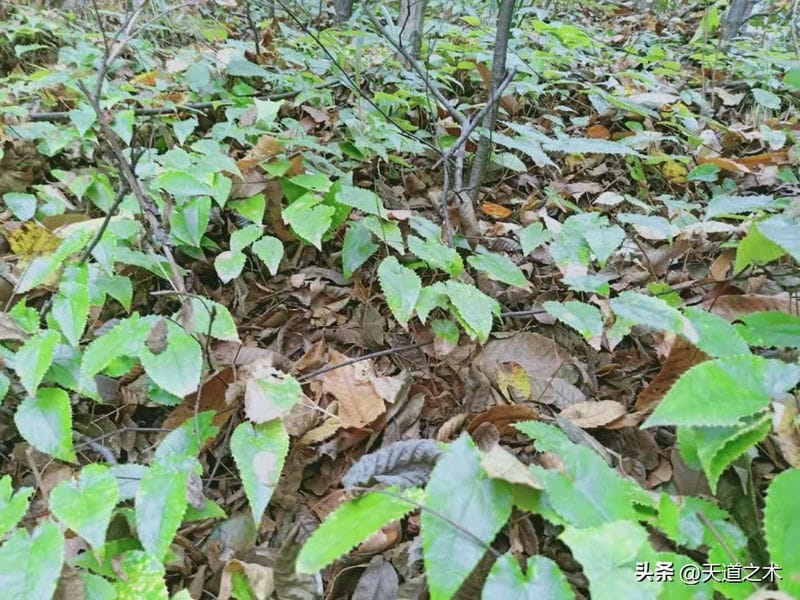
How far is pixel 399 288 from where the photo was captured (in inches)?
63.4

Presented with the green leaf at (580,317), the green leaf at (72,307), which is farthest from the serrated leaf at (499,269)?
the green leaf at (72,307)

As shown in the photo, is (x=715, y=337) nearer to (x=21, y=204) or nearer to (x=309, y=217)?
(x=309, y=217)

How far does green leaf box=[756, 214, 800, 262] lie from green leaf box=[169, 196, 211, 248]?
5.34 feet

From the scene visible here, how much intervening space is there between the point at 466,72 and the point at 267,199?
185 centimetres

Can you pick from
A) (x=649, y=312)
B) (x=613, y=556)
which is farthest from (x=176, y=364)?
(x=649, y=312)

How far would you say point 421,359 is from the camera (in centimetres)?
176

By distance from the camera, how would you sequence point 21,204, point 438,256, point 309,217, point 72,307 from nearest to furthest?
point 72,307, point 438,256, point 309,217, point 21,204

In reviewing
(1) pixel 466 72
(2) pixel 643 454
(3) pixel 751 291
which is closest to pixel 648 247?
(3) pixel 751 291

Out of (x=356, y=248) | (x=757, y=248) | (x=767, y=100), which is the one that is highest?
(x=767, y=100)

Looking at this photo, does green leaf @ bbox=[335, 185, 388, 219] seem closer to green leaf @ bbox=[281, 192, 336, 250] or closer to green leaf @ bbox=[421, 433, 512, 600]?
green leaf @ bbox=[281, 192, 336, 250]

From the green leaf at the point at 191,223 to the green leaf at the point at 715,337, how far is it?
1520 millimetres

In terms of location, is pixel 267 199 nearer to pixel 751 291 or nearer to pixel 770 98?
pixel 751 291

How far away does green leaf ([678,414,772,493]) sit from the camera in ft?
3.13

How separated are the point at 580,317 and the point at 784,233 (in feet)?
1.61
